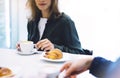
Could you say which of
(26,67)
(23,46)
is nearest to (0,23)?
(23,46)

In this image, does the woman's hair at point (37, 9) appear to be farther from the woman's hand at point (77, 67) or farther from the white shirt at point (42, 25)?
the woman's hand at point (77, 67)

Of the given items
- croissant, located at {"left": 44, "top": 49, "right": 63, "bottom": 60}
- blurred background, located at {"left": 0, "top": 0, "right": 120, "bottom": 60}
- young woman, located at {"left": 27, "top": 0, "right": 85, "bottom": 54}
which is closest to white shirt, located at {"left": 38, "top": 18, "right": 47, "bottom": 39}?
young woman, located at {"left": 27, "top": 0, "right": 85, "bottom": 54}

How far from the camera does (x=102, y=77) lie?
31.2 inches

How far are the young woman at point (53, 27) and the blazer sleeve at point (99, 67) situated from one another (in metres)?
0.73

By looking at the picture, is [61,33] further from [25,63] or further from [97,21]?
[97,21]

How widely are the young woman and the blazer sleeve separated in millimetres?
734

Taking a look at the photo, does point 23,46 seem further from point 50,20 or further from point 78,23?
point 78,23

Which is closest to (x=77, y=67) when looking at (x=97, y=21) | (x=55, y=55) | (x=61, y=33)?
(x=55, y=55)

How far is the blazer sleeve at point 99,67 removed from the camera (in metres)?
0.81

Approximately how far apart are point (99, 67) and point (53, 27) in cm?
95

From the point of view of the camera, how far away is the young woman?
5.49 feet

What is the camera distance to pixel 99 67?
0.83 metres

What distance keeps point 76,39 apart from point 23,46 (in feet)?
1.65

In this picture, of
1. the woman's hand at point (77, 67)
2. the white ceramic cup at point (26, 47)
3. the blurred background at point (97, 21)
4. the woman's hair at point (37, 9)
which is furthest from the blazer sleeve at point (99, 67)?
the blurred background at point (97, 21)
